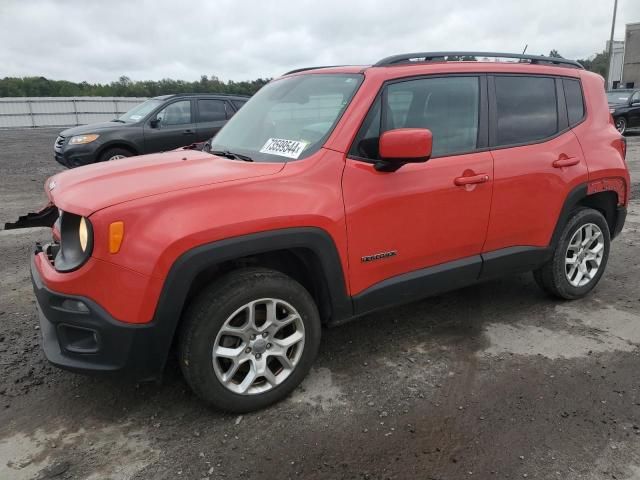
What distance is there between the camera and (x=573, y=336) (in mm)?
3693

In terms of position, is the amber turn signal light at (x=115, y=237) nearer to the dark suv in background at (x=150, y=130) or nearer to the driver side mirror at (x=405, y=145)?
the driver side mirror at (x=405, y=145)

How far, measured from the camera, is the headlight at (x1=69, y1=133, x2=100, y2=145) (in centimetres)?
952

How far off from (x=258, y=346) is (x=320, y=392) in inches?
20.6

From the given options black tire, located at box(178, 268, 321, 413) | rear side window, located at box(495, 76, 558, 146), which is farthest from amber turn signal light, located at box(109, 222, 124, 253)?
rear side window, located at box(495, 76, 558, 146)

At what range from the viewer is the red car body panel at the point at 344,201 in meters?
2.40

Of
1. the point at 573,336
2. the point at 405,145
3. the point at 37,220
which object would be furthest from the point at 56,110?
the point at 573,336

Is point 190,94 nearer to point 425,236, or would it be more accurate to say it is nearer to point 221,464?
point 425,236

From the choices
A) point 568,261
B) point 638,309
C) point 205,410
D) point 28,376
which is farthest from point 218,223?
point 638,309

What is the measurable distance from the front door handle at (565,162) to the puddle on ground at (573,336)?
1.17 meters

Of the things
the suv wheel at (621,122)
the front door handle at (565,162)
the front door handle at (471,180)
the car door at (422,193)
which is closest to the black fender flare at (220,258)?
the car door at (422,193)

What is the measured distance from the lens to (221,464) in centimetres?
245

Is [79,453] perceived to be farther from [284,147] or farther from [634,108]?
[634,108]

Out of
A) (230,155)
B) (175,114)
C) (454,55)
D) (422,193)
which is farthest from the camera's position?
(175,114)

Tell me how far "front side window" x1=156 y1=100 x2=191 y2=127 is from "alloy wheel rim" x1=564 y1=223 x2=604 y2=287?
7.81 metres
